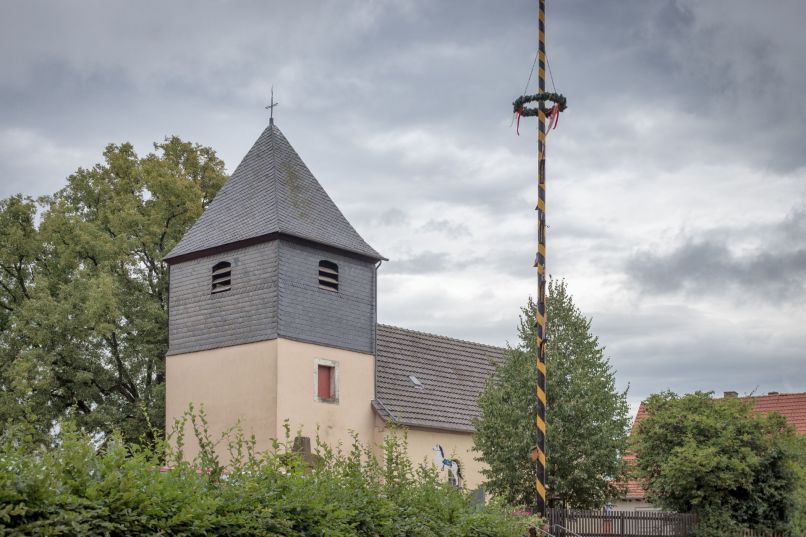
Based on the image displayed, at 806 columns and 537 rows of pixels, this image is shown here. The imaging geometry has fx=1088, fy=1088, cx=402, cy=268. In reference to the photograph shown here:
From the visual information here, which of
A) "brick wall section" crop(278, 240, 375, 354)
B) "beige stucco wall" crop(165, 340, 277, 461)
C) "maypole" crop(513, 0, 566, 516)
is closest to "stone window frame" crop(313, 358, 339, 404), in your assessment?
"brick wall section" crop(278, 240, 375, 354)

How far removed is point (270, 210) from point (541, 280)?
15226mm

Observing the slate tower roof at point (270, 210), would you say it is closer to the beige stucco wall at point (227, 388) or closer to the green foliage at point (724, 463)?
the beige stucco wall at point (227, 388)

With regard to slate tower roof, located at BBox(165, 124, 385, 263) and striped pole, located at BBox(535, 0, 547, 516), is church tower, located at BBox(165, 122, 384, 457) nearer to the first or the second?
slate tower roof, located at BBox(165, 124, 385, 263)

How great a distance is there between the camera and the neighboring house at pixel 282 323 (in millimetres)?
34719

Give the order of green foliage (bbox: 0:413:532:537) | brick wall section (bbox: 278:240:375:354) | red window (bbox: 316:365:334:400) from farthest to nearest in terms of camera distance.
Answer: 1. red window (bbox: 316:365:334:400)
2. brick wall section (bbox: 278:240:375:354)
3. green foliage (bbox: 0:413:532:537)

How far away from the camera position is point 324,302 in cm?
3641

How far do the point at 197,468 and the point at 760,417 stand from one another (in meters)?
20.6

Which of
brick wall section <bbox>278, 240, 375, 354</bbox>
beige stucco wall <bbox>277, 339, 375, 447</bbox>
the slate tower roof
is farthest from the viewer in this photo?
the slate tower roof

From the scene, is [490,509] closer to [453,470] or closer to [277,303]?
[277,303]

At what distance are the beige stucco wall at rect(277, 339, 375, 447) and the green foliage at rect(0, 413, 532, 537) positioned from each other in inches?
730

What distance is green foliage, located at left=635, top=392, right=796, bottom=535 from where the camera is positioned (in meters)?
28.3

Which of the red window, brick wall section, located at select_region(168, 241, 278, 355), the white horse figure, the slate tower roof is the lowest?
the white horse figure

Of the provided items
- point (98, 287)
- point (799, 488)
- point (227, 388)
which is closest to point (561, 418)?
point (799, 488)

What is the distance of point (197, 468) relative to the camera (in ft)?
40.0
